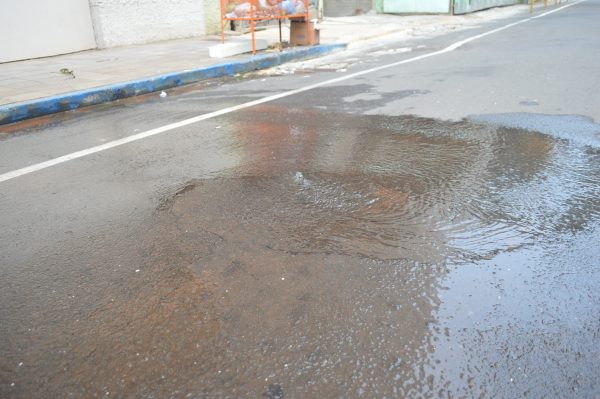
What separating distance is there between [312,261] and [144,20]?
481 inches

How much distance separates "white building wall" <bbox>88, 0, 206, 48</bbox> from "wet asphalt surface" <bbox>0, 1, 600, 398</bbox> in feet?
25.0

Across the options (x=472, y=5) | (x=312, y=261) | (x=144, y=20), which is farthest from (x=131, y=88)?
(x=472, y=5)

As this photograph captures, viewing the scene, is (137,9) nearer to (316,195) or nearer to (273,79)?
(273,79)

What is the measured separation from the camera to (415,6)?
22.9 metres

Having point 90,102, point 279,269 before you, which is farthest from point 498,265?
point 90,102

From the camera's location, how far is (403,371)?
81.4 inches

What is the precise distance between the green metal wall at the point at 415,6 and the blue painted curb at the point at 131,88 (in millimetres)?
13557

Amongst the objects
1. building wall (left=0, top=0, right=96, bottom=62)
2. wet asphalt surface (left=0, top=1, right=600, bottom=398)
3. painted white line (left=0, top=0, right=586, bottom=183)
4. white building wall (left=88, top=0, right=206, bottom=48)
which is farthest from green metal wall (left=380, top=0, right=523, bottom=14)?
wet asphalt surface (left=0, top=1, right=600, bottom=398)

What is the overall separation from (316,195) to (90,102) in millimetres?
5206

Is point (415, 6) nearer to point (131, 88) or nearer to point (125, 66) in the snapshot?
point (125, 66)

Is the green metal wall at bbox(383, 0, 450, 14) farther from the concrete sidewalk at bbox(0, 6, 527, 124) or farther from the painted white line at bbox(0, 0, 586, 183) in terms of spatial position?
the painted white line at bbox(0, 0, 586, 183)

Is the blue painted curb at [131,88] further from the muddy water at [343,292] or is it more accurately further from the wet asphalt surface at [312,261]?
the muddy water at [343,292]

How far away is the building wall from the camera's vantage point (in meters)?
10.4

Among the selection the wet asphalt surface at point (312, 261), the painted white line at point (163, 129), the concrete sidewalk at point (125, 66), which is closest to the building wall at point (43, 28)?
the concrete sidewalk at point (125, 66)
